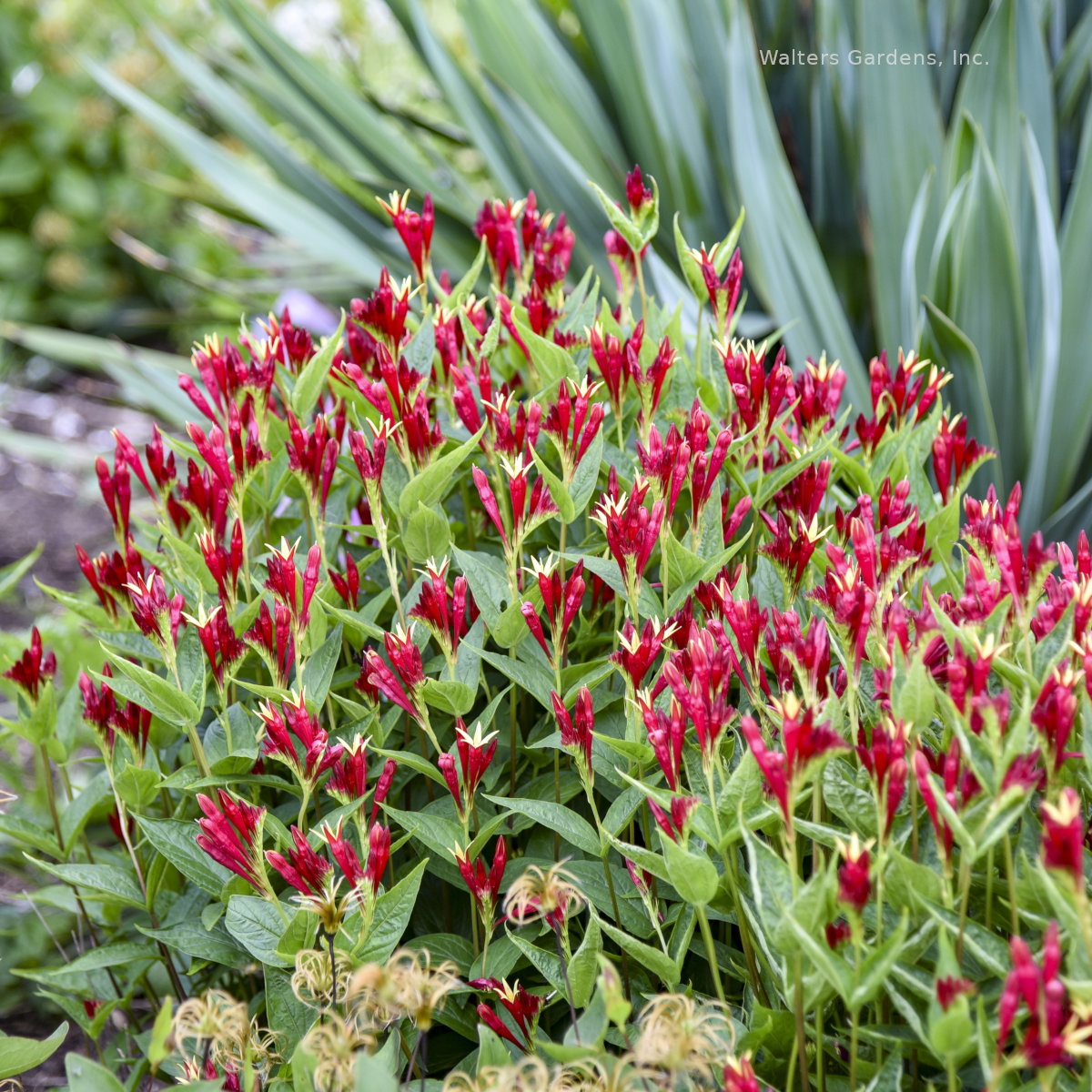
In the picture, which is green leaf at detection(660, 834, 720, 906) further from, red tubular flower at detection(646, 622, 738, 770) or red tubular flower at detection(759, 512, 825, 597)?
red tubular flower at detection(759, 512, 825, 597)

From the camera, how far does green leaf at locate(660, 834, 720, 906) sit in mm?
831

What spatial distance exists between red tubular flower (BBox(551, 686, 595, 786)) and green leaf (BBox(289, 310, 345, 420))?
471mm

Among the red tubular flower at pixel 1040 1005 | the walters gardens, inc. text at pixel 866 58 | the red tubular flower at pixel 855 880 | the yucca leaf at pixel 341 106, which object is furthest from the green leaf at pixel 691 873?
the yucca leaf at pixel 341 106

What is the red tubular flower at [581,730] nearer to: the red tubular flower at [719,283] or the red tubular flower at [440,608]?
the red tubular flower at [440,608]

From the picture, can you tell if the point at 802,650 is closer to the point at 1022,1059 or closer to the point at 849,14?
the point at 1022,1059

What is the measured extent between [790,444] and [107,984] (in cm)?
108

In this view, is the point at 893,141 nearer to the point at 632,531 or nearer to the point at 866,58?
the point at 866,58

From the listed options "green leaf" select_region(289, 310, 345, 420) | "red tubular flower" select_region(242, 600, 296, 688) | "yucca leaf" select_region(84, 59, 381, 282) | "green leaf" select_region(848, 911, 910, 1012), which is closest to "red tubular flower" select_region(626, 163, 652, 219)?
"green leaf" select_region(289, 310, 345, 420)

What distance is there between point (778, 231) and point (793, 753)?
1808 millimetres

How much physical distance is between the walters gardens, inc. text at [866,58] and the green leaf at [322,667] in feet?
6.44

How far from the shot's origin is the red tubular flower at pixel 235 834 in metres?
0.94

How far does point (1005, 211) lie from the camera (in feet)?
6.61

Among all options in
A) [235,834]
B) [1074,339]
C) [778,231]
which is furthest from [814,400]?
[1074,339]

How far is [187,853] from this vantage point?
1101 millimetres
